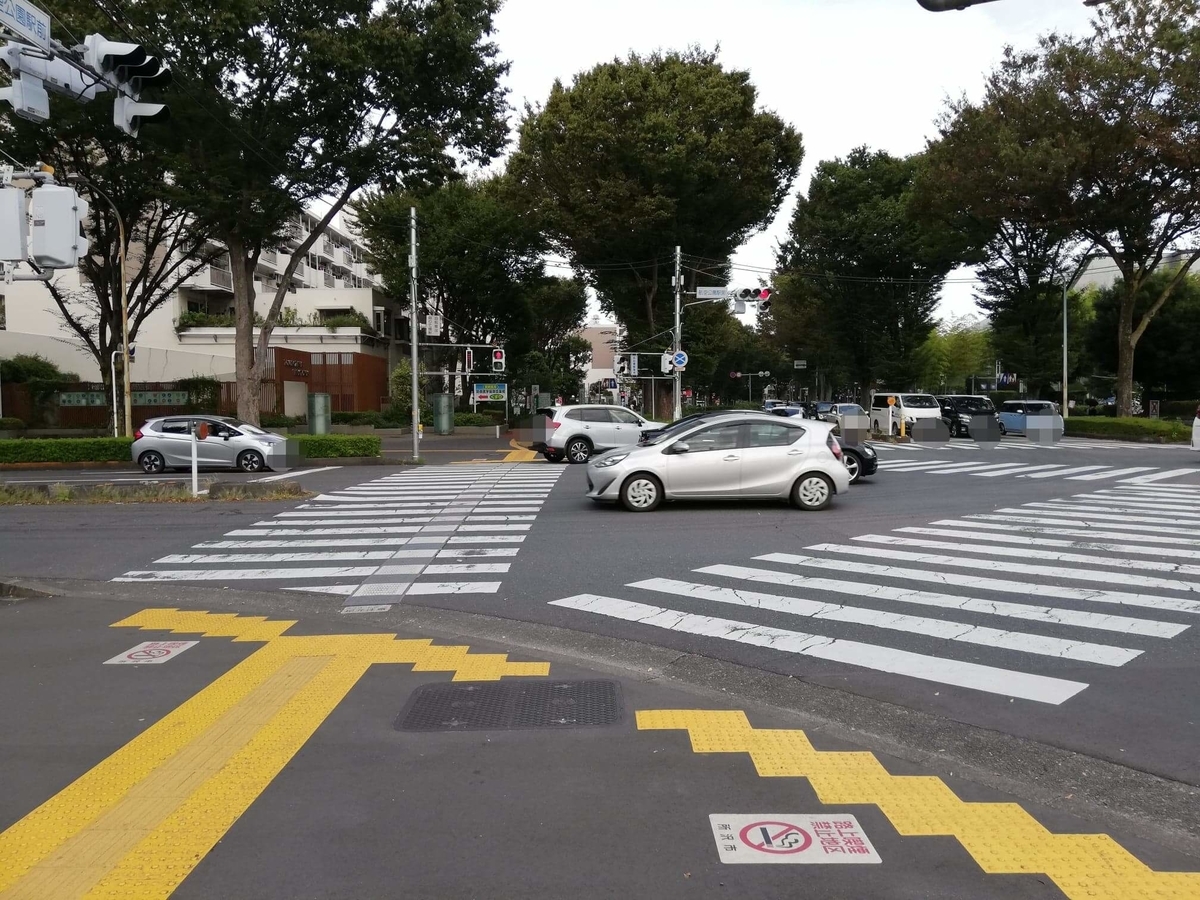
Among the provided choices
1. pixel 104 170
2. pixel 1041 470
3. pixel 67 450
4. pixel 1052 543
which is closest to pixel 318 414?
pixel 67 450

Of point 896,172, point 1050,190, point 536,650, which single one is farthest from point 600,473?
point 896,172

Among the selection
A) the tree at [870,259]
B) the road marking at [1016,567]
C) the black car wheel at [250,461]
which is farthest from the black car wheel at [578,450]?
the tree at [870,259]

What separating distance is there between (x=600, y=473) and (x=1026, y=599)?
22.9 ft

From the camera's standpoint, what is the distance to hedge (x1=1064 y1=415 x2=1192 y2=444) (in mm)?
35250

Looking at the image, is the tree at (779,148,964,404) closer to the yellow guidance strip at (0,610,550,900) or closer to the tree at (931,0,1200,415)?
the tree at (931,0,1200,415)

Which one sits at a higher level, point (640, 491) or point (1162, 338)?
point (1162, 338)

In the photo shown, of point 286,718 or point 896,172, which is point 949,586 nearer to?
point 286,718

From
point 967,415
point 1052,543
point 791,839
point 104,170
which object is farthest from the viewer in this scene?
point 967,415

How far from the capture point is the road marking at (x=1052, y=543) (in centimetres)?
1014

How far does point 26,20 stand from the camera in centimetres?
846

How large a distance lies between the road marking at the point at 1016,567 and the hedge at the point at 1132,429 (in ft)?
102

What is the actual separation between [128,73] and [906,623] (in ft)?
28.7

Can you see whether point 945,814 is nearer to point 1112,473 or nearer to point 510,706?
point 510,706

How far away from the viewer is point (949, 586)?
8484 mm
